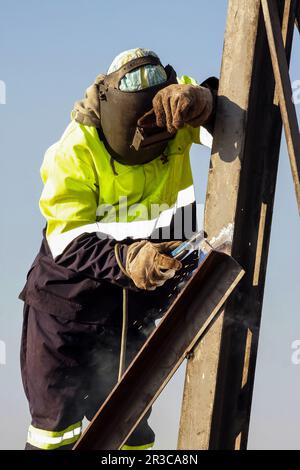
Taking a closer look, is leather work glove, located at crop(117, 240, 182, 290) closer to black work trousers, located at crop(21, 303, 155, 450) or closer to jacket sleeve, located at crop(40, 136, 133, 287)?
jacket sleeve, located at crop(40, 136, 133, 287)

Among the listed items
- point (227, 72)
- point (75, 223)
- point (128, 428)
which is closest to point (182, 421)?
point (128, 428)

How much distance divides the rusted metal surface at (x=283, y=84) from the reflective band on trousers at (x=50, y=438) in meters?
1.88

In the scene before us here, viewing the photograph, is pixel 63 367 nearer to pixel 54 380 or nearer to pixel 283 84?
pixel 54 380

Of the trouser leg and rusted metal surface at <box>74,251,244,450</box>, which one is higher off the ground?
rusted metal surface at <box>74,251,244,450</box>

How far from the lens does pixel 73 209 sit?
480cm

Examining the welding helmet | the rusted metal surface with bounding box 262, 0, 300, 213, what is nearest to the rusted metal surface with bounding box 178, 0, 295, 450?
the rusted metal surface with bounding box 262, 0, 300, 213

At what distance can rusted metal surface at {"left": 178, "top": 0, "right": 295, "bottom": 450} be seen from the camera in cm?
434

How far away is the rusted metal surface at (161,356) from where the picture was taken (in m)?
4.18

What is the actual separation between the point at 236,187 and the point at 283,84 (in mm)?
433

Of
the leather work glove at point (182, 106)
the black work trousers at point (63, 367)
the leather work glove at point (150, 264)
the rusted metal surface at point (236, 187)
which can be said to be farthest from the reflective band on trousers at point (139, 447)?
the leather work glove at point (182, 106)

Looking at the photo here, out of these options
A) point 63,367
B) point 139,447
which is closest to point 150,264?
point 63,367

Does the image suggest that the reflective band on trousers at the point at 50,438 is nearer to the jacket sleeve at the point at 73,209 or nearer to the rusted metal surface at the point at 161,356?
the jacket sleeve at the point at 73,209

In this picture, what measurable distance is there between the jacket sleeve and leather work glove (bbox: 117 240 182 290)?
229 millimetres
